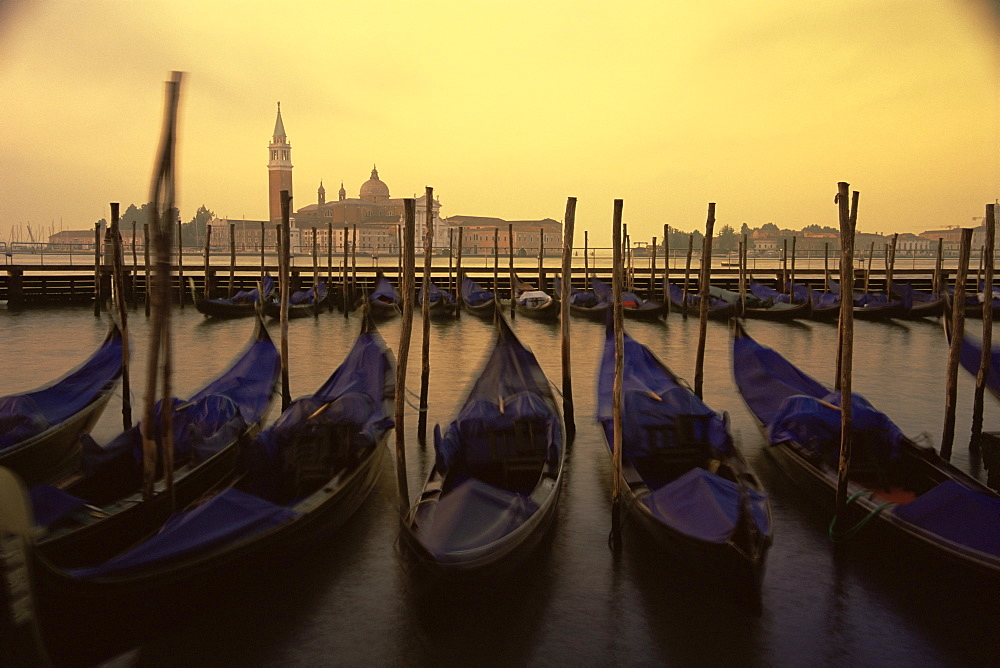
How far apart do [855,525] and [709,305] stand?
1121 cm

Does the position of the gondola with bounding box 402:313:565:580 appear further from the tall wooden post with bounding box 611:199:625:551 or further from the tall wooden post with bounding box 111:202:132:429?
the tall wooden post with bounding box 111:202:132:429

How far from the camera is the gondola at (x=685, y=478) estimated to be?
2.77m

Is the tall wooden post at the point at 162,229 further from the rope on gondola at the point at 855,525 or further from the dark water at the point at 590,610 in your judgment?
the rope on gondola at the point at 855,525

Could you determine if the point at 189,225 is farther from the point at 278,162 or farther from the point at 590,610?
the point at 590,610

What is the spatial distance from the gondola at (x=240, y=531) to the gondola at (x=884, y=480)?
8.36 ft

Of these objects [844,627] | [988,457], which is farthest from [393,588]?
[988,457]

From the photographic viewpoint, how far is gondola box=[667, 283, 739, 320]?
46.0ft

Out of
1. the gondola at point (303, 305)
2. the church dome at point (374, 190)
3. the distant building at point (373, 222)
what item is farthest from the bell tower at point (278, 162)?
the gondola at point (303, 305)

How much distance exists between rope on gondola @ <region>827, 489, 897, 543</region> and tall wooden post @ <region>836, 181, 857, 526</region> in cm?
4

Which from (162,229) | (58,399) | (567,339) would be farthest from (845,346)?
(58,399)

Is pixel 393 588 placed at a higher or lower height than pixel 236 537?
lower

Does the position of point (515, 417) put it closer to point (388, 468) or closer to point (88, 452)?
point (388, 468)

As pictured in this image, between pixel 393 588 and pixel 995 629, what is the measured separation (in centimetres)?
260

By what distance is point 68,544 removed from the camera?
2871 millimetres
